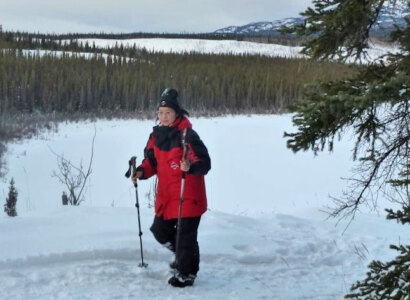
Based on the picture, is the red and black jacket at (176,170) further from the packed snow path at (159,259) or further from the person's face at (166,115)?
the packed snow path at (159,259)

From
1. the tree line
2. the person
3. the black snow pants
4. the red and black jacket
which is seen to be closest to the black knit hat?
the person

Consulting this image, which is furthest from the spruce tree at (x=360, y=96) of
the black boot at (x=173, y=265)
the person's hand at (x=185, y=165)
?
the black boot at (x=173, y=265)

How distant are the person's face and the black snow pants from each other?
31.5 inches

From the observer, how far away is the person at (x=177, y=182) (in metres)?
4.85

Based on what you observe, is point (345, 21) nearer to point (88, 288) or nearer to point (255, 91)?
point (88, 288)

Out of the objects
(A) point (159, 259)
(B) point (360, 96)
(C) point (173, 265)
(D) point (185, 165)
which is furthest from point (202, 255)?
(B) point (360, 96)

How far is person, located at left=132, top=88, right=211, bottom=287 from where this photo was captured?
4.85 meters

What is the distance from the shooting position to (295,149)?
346cm

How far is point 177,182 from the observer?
4906 mm

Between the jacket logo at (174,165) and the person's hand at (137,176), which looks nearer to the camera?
the jacket logo at (174,165)

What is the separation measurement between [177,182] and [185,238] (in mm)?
465

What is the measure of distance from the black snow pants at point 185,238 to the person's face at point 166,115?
80 centimetres

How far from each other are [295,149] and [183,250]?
6.03 ft

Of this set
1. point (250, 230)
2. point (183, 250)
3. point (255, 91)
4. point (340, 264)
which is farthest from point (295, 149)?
point (255, 91)
